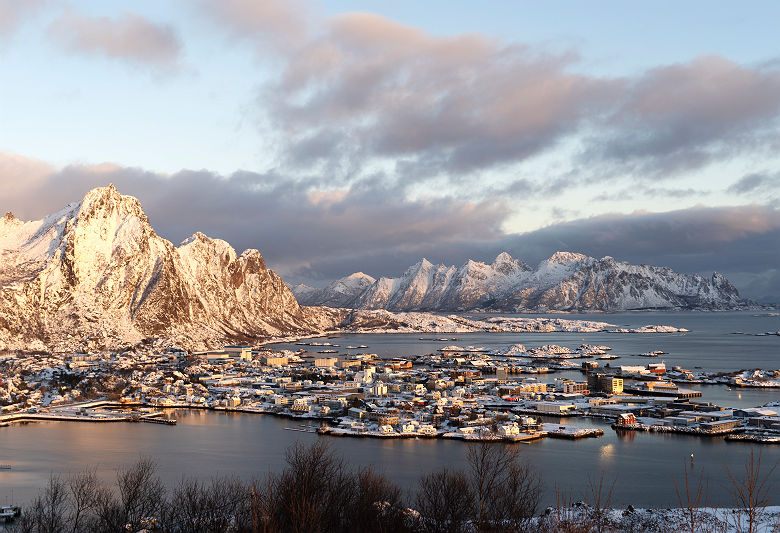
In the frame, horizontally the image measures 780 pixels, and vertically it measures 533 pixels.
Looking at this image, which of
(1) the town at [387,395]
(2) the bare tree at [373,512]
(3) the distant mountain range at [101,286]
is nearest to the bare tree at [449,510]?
(2) the bare tree at [373,512]

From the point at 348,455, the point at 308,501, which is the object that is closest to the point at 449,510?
the point at 308,501

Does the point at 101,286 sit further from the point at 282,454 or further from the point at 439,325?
the point at 439,325

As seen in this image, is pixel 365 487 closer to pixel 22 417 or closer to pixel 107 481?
pixel 107 481

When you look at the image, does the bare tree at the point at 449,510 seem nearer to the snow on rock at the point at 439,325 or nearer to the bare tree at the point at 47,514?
the bare tree at the point at 47,514

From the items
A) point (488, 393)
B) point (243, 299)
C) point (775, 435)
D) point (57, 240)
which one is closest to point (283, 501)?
point (775, 435)

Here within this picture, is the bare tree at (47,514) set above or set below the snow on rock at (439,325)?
below

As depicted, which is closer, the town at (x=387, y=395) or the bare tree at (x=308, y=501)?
the bare tree at (x=308, y=501)
